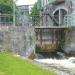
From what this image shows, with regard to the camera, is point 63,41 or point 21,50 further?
point 63,41

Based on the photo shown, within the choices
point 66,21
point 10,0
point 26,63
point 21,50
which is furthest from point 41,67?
point 10,0

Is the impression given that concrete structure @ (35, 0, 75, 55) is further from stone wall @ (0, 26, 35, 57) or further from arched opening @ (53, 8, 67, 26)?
stone wall @ (0, 26, 35, 57)

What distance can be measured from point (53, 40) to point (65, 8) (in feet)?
40.2

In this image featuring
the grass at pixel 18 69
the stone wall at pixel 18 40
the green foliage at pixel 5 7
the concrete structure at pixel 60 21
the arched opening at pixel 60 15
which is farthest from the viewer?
the green foliage at pixel 5 7

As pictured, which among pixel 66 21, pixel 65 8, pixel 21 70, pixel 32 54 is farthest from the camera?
pixel 65 8

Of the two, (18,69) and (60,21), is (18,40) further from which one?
(60,21)

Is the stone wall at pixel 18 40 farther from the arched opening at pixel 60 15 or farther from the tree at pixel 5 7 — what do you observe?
the tree at pixel 5 7

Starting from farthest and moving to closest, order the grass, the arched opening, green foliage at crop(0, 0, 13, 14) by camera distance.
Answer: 1. green foliage at crop(0, 0, 13, 14)
2. the arched opening
3. the grass

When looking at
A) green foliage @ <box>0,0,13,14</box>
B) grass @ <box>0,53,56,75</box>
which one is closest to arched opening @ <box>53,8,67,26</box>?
green foliage @ <box>0,0,13,14</box>

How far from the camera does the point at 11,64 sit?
17.8m

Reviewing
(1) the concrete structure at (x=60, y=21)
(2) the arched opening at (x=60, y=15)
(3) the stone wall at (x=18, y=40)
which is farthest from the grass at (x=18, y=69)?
(2) the arched opening at (x=60, y=15)

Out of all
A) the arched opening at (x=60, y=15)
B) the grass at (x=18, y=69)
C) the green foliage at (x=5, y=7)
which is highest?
the green foliage at (x=5, y=7)

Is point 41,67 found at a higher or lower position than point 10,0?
lower

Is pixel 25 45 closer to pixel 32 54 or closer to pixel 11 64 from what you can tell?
pixel 32 54
